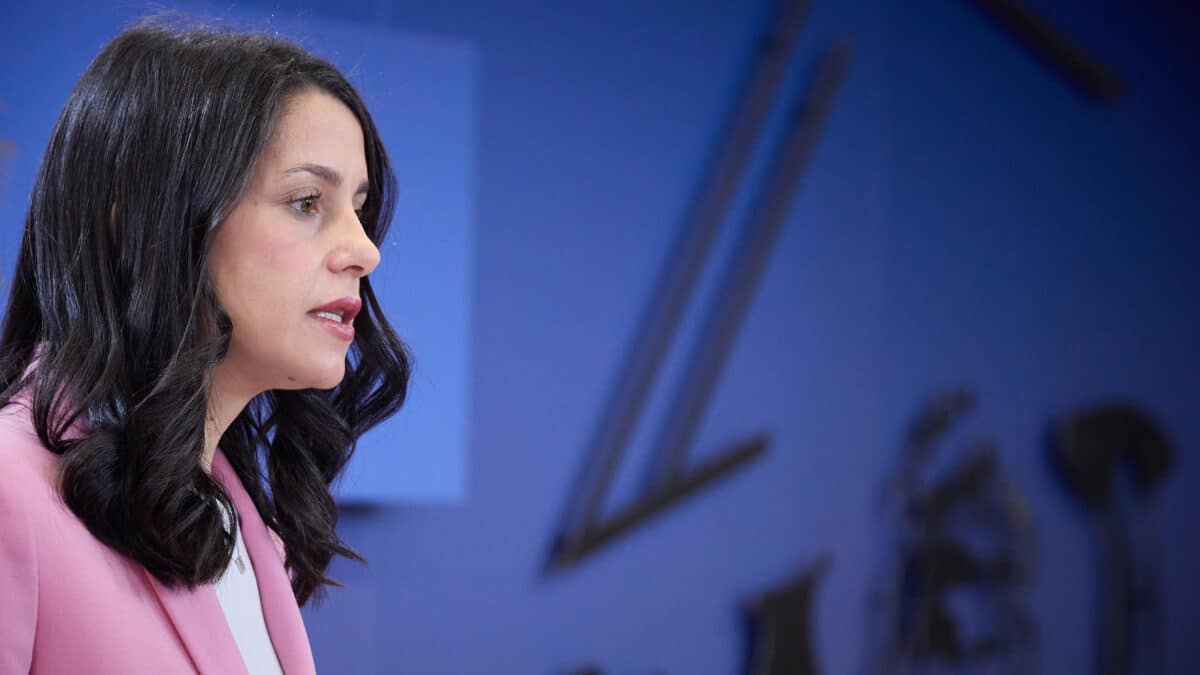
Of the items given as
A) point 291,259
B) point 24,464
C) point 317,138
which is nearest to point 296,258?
point 291,259

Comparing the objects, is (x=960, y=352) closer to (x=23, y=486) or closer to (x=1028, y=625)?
(x=1028, y=625)

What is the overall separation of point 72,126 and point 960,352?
2589mm

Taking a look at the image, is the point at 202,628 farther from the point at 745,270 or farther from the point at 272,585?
the point at 745,270

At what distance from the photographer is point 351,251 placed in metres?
1.11

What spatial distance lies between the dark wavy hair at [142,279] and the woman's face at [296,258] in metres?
0.02

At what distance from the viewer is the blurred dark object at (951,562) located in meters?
3.11

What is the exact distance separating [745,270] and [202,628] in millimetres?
2045

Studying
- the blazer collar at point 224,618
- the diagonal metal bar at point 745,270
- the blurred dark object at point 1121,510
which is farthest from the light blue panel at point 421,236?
the blurred dark object at point 1121,510

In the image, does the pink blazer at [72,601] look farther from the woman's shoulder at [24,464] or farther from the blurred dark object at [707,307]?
the blurred dark object at [707,307]

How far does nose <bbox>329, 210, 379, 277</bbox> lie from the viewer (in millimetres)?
1103

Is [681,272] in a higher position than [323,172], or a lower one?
A: higher

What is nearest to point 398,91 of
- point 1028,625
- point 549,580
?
point 549,580

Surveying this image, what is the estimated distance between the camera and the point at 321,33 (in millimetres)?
2258

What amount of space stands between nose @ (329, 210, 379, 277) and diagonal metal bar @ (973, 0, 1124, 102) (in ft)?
8.52
